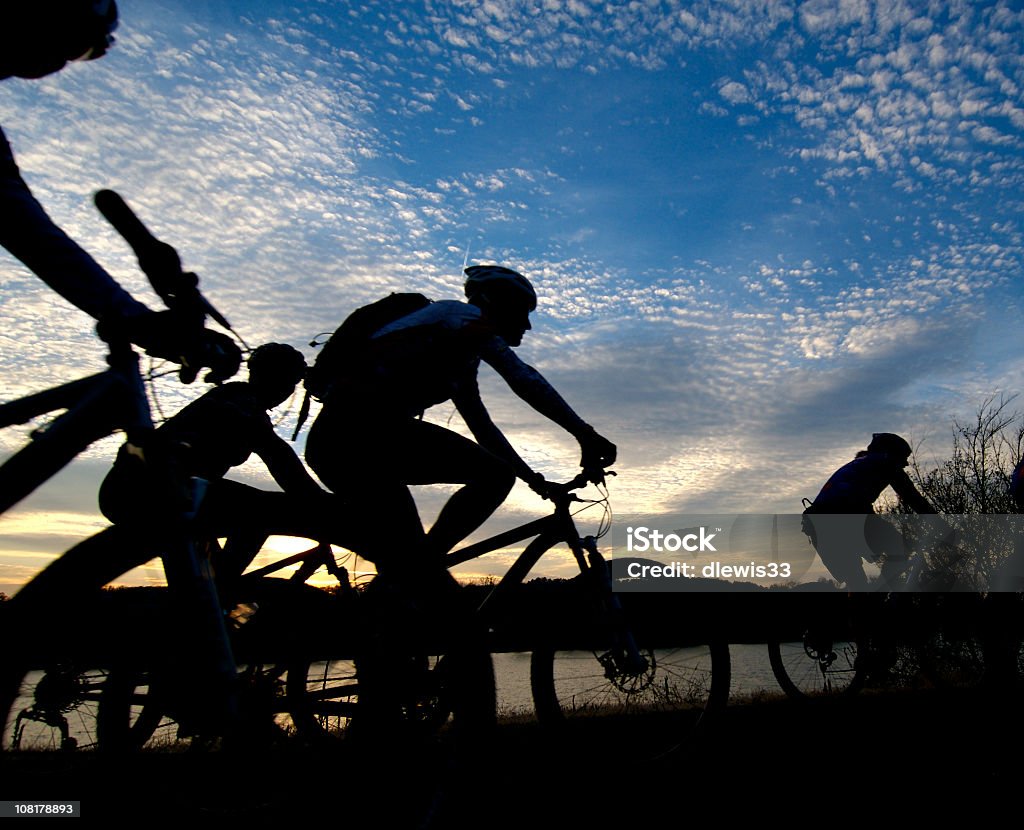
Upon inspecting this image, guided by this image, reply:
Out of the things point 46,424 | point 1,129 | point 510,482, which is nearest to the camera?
point 46,424

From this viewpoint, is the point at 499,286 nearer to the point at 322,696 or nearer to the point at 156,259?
the point at 156,259

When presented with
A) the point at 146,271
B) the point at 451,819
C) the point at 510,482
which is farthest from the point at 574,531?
the point at 146,271

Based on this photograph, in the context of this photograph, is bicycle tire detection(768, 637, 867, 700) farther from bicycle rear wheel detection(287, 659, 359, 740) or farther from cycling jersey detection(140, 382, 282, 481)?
cycling jersey detection(140, 382, 282, 481)

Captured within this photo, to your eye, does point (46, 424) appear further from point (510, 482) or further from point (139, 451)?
point (510, 482)

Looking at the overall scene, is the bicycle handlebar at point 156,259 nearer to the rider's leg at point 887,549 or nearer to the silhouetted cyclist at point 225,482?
the silhouetted cyclist at point 225,482

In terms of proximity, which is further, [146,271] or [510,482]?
[510,482]

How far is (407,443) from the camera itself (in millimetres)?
2885

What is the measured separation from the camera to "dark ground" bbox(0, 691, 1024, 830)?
232 cm

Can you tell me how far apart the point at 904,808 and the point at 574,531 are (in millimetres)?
2016

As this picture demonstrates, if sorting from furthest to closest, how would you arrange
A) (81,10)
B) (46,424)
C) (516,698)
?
(516,698)
(81,10)
(46,424)

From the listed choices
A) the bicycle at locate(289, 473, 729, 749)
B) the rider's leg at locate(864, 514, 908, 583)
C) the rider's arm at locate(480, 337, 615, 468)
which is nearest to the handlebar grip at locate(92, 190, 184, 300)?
the rider's arm at locate(480, 337, 615, 468)

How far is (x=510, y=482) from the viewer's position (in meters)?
3.18

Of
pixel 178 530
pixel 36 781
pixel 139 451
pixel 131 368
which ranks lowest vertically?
pixel 36 781

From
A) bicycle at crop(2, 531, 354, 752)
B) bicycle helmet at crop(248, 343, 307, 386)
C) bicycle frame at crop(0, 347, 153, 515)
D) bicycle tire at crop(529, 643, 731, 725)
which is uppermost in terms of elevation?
bicycle helmet at crop(248, 343, 307, 386)
